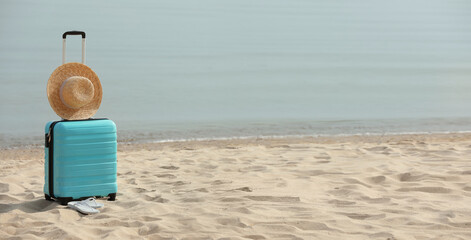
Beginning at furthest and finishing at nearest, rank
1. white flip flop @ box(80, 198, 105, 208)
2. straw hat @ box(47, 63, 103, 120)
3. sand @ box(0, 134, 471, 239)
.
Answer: straw hat @ box(47, 63, 103, 120) < white flip flop @ box(80, 198, 105, 208) < sand @ box(0, 134, 471, 239)

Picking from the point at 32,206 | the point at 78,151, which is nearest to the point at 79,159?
the point at 78,151

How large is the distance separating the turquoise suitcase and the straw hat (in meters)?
0.15

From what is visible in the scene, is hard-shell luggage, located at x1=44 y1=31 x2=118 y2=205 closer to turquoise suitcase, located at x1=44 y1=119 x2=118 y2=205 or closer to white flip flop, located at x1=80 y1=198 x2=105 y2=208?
turquoise suitcase, located at x1=44 y1=119 x2=118 y2=205

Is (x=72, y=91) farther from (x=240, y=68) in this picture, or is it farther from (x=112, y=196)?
(x=240, y=68)

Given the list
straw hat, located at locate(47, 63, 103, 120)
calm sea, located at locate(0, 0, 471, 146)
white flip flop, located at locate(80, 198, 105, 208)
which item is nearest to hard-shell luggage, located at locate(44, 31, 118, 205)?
straw hat, located at locate(47, 63, 103, 120)

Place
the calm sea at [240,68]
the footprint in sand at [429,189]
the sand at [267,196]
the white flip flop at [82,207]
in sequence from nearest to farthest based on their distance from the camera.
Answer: the sand at [267,196]
the white flip flop at [82,207]
the footprint in sand at [429,189]
the calm sea at [240,68]

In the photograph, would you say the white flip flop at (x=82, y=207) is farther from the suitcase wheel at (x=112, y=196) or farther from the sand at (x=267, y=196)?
the suitcase wheel at (x=112, y=196)

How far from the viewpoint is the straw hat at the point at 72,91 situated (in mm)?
4754

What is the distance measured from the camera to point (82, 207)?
4.50 m

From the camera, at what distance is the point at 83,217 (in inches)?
172

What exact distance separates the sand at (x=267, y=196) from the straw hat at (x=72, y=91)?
0.73m

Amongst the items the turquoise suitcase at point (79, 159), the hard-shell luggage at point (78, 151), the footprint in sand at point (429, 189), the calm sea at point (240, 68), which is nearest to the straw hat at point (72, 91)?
the hard-shell luggage at point (78, 151)

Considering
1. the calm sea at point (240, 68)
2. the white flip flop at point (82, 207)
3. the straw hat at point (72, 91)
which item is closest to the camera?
the white flip flop at point (82, 207)

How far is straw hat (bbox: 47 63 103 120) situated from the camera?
4754 mm
